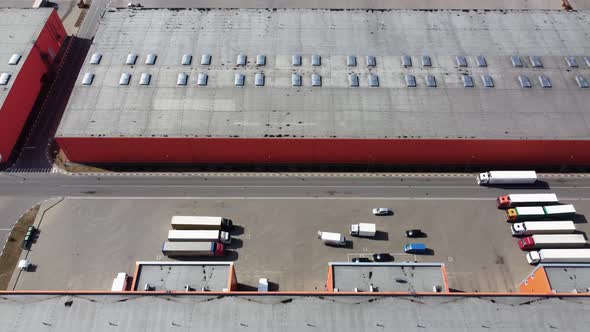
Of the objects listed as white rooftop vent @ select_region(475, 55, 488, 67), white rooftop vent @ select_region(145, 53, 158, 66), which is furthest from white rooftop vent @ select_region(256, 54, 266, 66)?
white rooftop vent @ select_region(475, 55, 488, 67)

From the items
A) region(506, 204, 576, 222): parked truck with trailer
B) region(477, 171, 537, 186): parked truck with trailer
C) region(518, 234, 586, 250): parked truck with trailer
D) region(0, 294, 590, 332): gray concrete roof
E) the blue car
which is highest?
region(477, 171, 537, 186): parked truck with trailer

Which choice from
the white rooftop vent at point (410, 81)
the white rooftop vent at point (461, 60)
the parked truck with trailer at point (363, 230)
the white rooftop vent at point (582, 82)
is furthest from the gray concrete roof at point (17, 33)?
the white rooftop vent at point (582, 82)

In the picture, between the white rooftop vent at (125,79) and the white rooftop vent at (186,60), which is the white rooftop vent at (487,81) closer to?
the white rooftop vent at (186,60)

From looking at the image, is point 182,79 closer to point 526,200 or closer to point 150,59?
point 150,59

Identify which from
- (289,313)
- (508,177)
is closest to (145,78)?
(289,313)

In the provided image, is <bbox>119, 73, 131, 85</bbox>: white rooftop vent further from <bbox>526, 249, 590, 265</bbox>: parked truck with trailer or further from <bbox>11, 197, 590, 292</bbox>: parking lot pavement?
<bbox>526, 249, 590, 265</bbox>: parked truck with trailer

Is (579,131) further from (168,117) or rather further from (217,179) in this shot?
(168,117)

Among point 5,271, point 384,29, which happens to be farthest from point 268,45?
point 5,271
